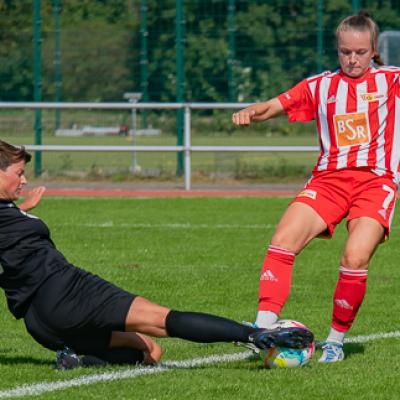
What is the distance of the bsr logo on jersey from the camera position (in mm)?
7086

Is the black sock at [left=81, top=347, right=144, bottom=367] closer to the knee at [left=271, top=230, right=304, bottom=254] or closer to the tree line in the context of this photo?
the knee at [left=271, top=230, right=304, bottom=254]

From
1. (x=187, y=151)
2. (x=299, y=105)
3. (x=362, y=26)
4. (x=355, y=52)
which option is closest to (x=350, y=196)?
(x=299, y=105)

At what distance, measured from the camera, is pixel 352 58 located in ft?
23.2

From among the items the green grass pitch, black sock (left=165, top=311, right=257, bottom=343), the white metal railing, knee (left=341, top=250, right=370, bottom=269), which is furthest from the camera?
the white metal railing

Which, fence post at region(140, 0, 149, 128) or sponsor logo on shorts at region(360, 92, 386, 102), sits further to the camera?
fence post at region(140, 0, 149, 128)

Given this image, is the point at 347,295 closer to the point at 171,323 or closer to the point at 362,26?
the point at 171,323

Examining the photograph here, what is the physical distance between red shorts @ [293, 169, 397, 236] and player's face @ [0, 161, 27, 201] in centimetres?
160

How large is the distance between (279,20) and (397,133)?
46.4 feet

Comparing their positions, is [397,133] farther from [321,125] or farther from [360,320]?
[360,320]

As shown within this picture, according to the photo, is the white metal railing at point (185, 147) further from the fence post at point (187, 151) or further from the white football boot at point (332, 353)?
the white football boot at point (332, 353)

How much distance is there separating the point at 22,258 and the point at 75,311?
1.30 feet

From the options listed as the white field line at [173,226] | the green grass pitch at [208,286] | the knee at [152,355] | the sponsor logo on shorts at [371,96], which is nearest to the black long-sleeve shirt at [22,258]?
the green grass pitch at [208,286]

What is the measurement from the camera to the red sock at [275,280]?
6855mm

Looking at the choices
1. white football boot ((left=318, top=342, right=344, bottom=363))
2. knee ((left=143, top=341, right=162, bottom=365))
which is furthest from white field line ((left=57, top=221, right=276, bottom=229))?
knee ((left=143, top=341, right=162, bottom=365))
